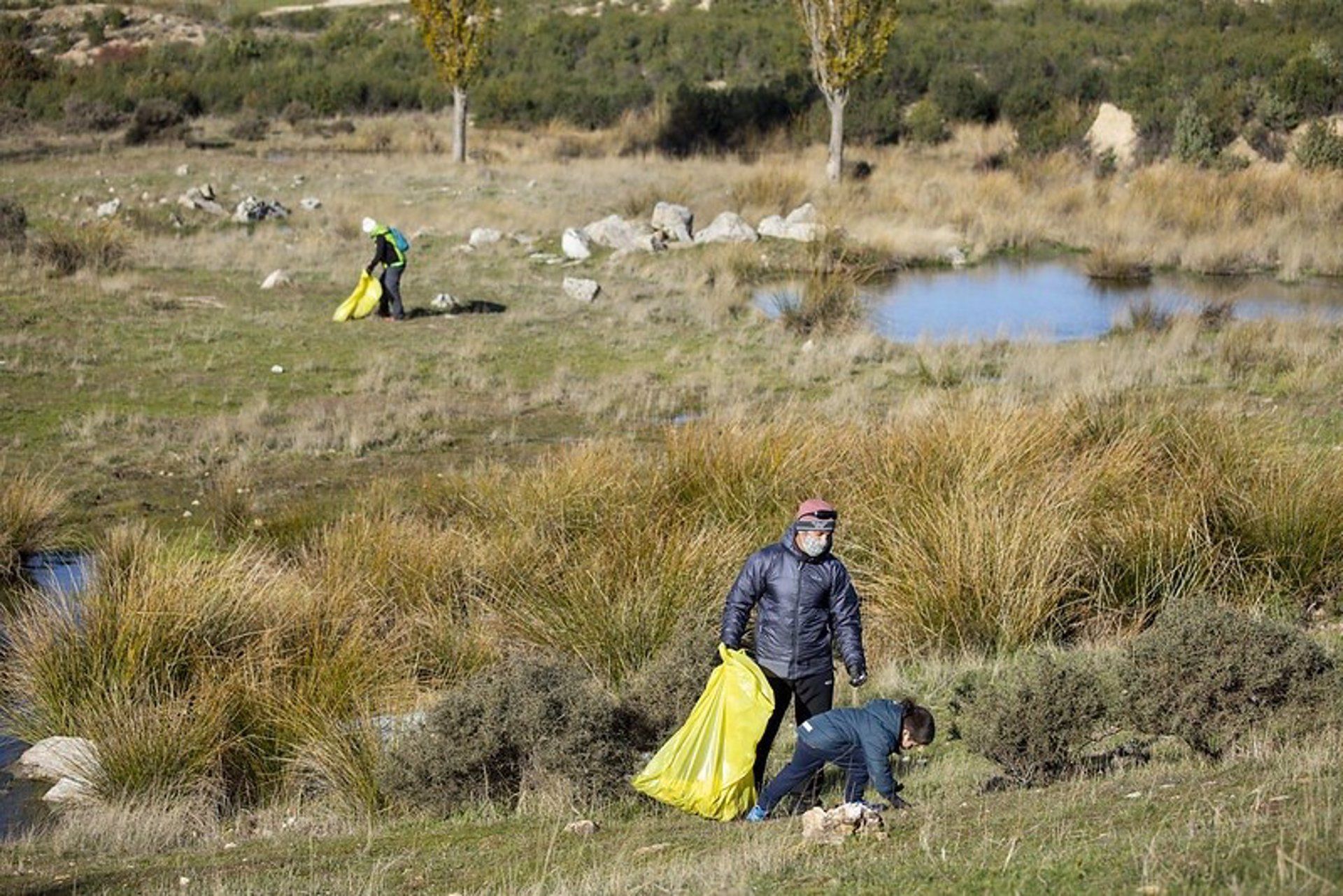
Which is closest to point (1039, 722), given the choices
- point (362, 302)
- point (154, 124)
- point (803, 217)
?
point (362, 302)

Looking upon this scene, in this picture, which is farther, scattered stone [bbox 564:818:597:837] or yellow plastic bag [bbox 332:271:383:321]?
yellow plastic bag [bbox 332:271:383:321]

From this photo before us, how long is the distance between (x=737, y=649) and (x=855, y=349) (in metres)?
13.2

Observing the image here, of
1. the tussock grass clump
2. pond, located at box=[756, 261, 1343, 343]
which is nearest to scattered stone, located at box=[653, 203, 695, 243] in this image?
pond, located at box=[756, 261, 1343, 343]

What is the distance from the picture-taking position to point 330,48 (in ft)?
248

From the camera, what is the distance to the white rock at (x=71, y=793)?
8.93 metres

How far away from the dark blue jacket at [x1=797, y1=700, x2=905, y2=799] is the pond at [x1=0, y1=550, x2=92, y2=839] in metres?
4.30

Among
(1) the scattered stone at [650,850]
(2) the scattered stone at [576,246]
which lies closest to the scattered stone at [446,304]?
(2) the scattered stone at [576,246]

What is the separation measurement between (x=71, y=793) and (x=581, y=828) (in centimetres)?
304

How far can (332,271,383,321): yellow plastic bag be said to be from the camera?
76.0ft

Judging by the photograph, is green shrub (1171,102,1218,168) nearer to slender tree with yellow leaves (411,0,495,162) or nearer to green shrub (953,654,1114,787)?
slender tree with yellow leaves (411,0,495,162)

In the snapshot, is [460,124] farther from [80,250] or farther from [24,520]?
[24,520]

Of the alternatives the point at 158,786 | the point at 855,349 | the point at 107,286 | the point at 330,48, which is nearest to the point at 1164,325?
the point at 855,349

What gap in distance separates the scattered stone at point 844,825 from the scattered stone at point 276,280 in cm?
2003

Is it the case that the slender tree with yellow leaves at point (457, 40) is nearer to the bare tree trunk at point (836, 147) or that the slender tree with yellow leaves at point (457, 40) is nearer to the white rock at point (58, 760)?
the bare tree trunk at point (836, 147)
